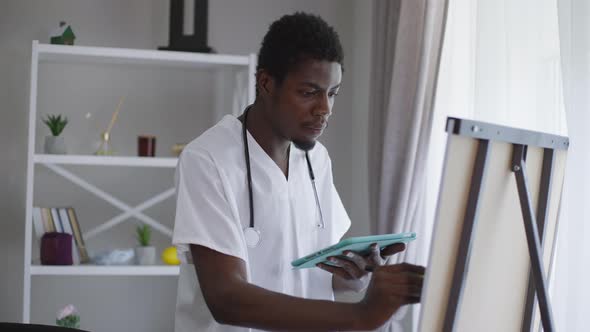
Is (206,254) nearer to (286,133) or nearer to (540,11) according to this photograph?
(286,133)

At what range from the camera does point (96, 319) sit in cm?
335

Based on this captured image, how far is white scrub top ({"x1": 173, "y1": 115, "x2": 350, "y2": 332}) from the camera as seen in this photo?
1.34 m

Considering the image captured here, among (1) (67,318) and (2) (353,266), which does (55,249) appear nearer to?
(1) (67,318)

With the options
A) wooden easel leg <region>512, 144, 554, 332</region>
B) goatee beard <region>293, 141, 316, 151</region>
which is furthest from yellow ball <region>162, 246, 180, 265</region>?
wooden easel leg <region>512, 144, 554, 332</region>

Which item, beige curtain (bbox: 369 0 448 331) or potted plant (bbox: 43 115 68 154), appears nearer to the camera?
beige curtain (bbox: 369 0 448 331)

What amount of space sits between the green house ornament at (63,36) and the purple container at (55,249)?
784mm

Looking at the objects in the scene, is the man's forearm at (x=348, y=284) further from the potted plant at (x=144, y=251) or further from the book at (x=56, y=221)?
the book at (x=56, y=221)

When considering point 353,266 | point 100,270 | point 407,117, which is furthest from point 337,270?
point 100,270

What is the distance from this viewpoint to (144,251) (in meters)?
3.08

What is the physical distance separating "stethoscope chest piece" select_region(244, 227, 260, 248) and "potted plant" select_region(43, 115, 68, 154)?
6.00 feet

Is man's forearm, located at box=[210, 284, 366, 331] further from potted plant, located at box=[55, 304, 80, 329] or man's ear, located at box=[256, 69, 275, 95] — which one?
potted plant, located at box=[55, 304, 80, 329]

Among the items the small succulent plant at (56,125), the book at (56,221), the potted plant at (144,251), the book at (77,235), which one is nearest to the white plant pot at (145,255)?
the potted plant at (144,251)

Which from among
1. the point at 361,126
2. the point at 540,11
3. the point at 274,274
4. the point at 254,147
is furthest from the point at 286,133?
the point at 361,126

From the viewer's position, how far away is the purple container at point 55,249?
2.96 metres
